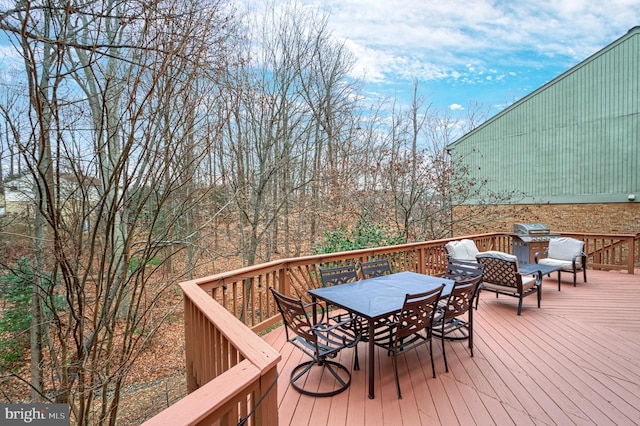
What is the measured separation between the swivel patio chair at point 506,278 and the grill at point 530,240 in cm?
260

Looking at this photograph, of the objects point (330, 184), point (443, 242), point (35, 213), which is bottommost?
point (443, 242)

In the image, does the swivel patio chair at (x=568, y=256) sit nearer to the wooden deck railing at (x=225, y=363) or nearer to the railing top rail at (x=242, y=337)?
the wooden deck railing at (x=225, y=363)

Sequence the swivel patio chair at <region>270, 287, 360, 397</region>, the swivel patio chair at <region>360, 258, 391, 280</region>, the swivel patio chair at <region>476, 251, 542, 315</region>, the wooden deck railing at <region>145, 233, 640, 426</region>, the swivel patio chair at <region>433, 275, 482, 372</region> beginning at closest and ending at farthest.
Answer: the wooden deck railing at <region>145, 233, 640, 426</region> < the swivel patio chair at <region>270, 287, 360, 397</region> < the swivel patio chair at <region>433, 275, 482, 372</region> < the swivel patio chair at <region>360, 258, 391, 280</region> < the swivel patio chair at <region>476, 251, 542, 315</region>

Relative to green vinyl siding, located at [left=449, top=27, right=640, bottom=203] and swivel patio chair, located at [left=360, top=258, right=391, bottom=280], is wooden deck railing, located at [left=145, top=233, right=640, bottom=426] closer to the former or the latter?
swivel patio chair, located at [left=360, top=258, right=391, bottom=280]

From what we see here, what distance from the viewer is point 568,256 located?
6258mm

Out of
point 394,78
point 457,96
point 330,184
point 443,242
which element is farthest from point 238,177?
point 457,96

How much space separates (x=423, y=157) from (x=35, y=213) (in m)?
9.00

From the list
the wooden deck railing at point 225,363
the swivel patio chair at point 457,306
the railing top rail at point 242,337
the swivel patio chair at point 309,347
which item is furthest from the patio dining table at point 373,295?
the railing top rail at point 242,337

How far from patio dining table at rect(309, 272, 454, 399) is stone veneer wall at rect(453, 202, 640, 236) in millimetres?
6108

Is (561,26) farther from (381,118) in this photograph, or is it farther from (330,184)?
(330,184)

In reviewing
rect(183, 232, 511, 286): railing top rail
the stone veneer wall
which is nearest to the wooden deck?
rect(183, 232, 511, 286): railing top rail

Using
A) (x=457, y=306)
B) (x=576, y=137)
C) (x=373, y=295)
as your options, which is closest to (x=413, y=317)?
(x=373, y=295)

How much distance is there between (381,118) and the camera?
39.4 feet

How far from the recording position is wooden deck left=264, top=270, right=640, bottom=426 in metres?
2.26
